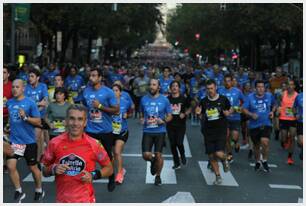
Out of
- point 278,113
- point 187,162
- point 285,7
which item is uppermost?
point 285,7

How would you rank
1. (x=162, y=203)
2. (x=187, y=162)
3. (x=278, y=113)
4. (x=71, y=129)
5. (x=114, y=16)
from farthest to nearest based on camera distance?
(x=114, y=16) < (x=278, y=113) < (x=187, y=162) < (x=162, y=203) < (x=71, y=129)

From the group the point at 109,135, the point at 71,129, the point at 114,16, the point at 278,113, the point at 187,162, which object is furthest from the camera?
the point at 114,16

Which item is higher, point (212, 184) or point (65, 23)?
point (65, 23)

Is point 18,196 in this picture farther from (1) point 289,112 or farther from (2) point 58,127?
(1) point 289,112

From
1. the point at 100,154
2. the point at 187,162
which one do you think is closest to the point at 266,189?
the point at 187,162

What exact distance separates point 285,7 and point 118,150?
2688 centimetres

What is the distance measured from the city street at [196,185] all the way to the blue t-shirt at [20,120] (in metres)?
0.80

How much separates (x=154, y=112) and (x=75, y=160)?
460 cm

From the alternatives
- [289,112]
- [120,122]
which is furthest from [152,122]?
[289,112]

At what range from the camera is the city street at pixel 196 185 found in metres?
8.88

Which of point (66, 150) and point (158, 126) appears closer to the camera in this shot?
point (66, 150)

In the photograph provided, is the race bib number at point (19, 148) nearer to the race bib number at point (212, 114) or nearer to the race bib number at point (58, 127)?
the race bib number at point (58, 127)

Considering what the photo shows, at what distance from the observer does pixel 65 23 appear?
39469 mm

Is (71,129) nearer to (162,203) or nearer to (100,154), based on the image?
(100,154)
